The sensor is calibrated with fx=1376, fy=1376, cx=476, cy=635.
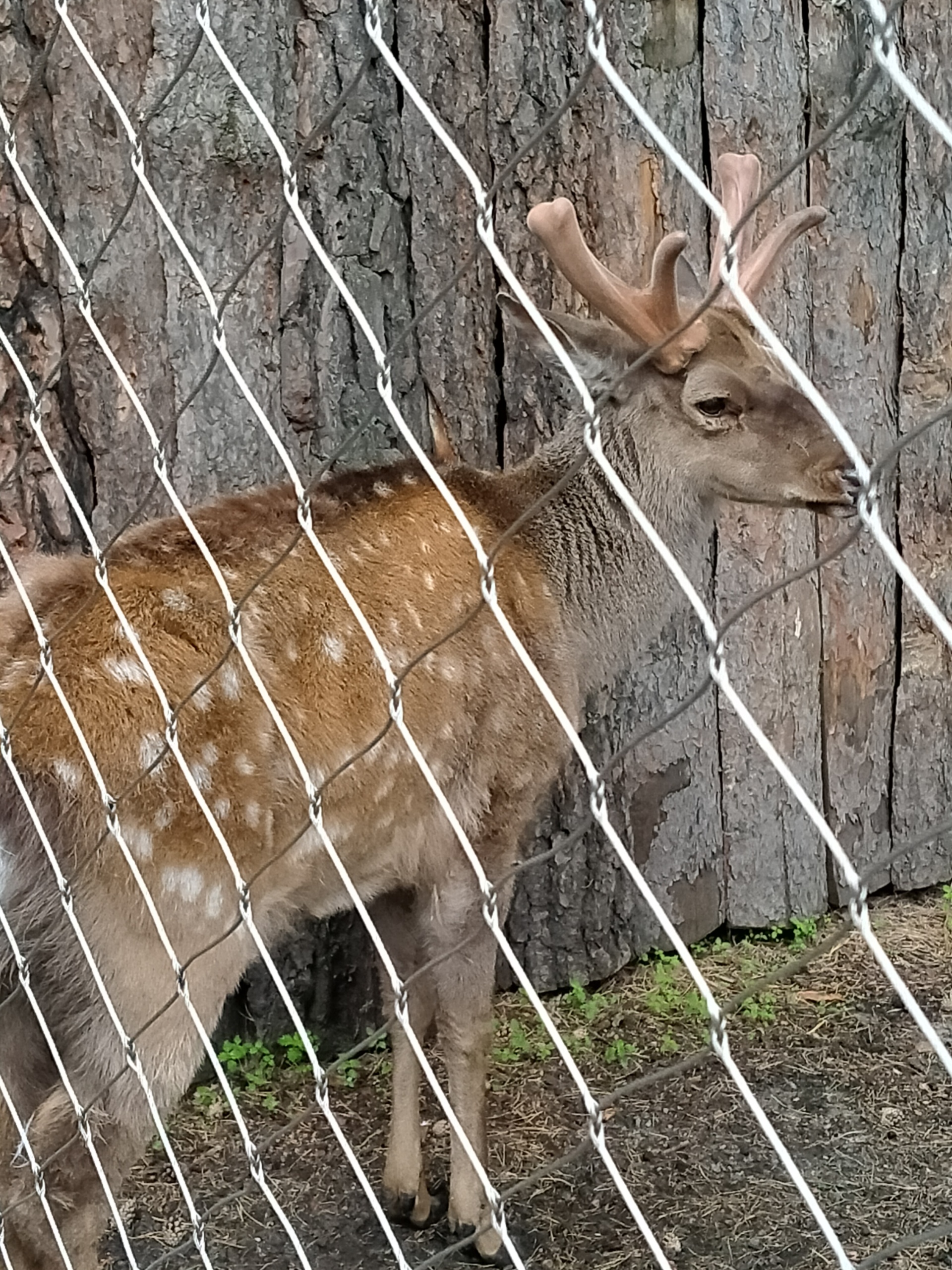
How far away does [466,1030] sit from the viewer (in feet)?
9.47

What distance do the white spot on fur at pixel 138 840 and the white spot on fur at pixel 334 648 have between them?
0.43 metres

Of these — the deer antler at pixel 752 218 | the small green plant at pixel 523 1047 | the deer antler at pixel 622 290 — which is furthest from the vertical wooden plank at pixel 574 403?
the deer antler at pixel 622 290

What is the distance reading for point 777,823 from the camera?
3.65m

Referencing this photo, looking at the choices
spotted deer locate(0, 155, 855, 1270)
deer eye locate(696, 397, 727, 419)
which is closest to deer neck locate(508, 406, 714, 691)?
spotted deer locate(0, 155, 855, 1270)

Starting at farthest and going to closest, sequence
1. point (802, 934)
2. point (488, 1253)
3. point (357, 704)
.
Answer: point (802, 934), point (488, 1253), point (357, 704)

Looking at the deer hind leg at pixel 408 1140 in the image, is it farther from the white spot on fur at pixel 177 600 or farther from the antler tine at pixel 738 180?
the antler tine at pixel 738 180

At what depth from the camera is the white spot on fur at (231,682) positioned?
2207 millimetres

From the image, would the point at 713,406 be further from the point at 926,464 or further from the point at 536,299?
the point at 926,464

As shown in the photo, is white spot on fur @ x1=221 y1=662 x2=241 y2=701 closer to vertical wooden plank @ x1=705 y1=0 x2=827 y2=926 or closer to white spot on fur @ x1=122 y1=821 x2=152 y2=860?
white spot on fur @ x1=122 y1=821 x2=152 y2=860

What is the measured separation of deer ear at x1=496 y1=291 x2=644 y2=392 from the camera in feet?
8.80

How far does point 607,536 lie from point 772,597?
2.40ft

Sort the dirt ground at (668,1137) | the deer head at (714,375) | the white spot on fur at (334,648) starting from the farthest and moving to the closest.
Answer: the dirt ground at (668,1137) < the deer head at (714,375) < the white spot on fur at (334,648)

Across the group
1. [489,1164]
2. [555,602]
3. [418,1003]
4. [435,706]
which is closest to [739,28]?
[555,602]

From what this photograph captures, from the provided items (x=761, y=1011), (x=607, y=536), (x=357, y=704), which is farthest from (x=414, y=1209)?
(x=607, y=536)
